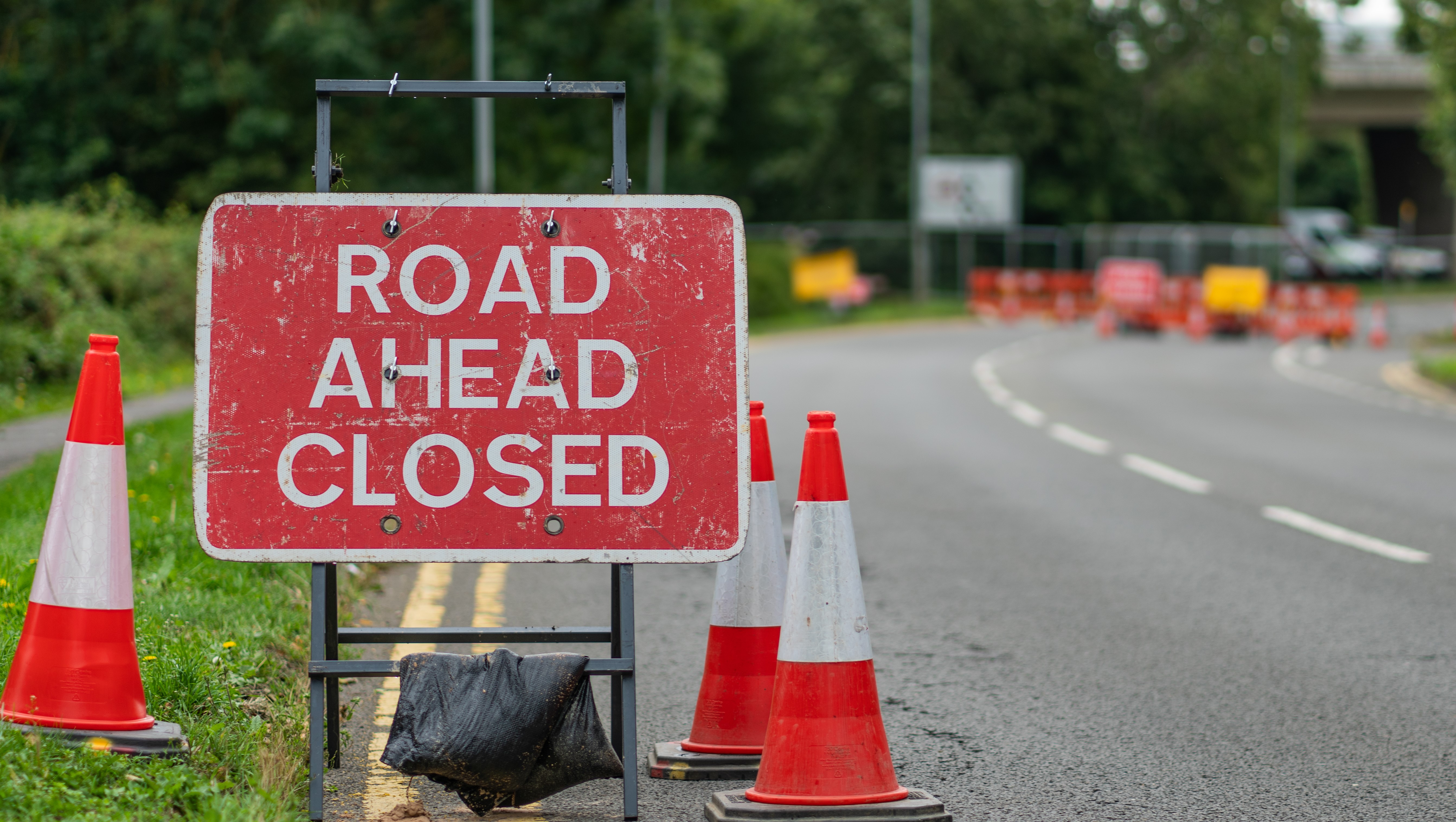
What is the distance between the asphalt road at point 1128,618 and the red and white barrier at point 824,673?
1.14ft

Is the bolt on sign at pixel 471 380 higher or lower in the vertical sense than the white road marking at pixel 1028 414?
higher

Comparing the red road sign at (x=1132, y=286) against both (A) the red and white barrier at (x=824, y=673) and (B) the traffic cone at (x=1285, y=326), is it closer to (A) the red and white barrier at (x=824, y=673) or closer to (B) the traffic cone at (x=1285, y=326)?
(B) the traffic cone at (x=1285, y=326)

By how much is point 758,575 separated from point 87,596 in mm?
1615

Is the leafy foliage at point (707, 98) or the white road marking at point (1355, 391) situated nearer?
the white road marking at point (1355, 391)

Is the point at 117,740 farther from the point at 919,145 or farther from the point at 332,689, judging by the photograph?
the point at 919,145

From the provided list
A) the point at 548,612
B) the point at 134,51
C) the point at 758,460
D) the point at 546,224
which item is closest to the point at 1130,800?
the point at 758,460

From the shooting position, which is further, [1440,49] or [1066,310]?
[1066,310]

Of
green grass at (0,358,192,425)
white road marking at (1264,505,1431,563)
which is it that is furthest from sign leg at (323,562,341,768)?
green grass at (0,358,192,425)

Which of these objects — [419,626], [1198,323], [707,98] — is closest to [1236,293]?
[1198,323]

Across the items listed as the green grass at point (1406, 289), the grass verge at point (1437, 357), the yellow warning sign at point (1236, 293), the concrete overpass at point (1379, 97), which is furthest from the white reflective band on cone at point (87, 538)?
the concrete overpass at point (1379, 97)

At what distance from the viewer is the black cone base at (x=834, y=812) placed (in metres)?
4.13

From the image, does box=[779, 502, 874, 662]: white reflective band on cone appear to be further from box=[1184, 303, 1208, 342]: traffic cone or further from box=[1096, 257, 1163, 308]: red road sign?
box=[1096, 257, 1163, 308]: red road sign

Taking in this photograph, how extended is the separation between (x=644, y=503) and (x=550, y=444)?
0.85 ft

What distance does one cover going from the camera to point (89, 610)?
14.0 ft
